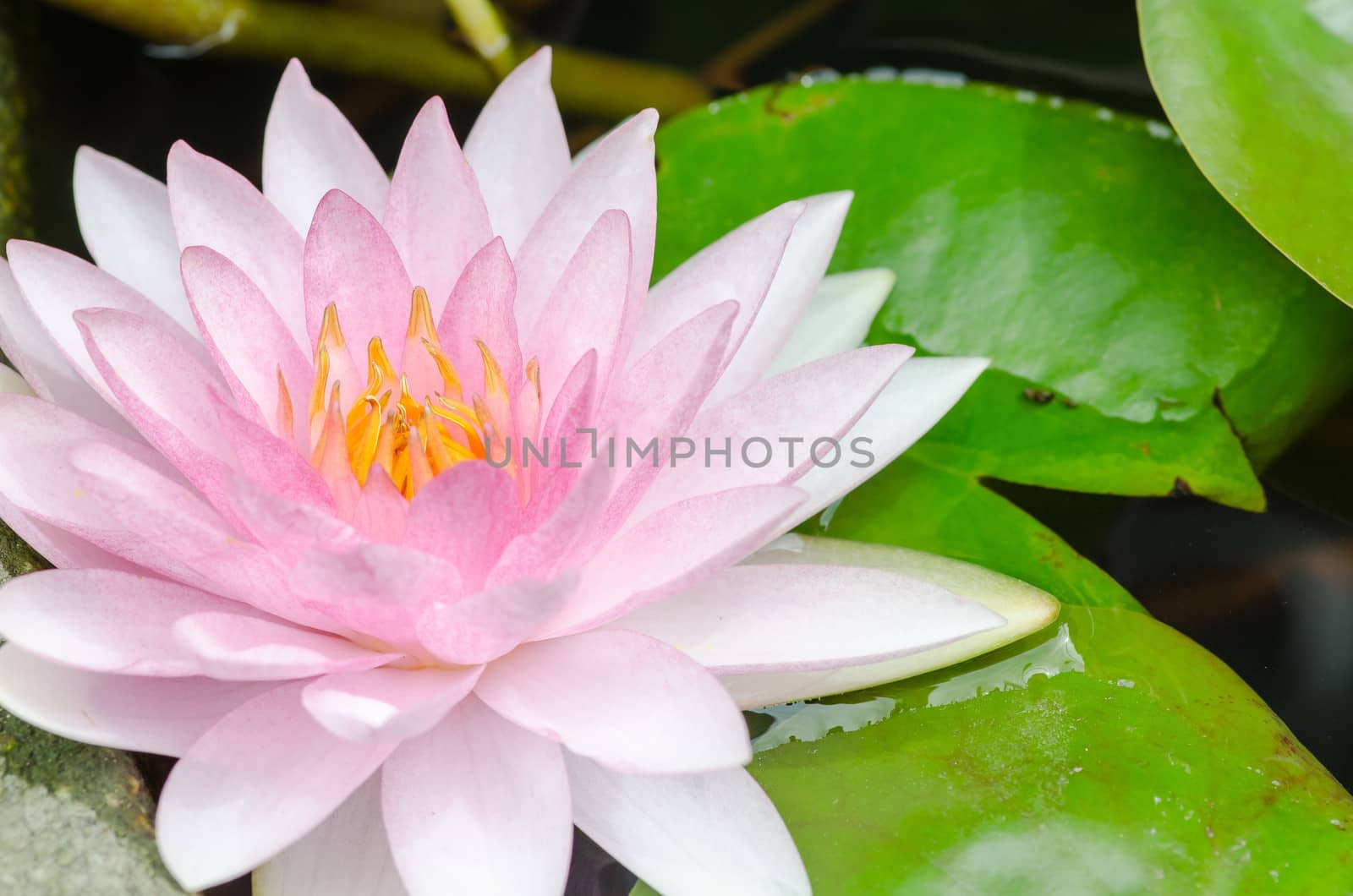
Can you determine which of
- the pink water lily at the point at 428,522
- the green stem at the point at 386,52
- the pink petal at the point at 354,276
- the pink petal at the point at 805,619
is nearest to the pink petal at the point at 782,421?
the pink water lily at the point at 428,522

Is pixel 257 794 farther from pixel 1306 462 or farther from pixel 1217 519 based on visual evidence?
pixel 1306 462

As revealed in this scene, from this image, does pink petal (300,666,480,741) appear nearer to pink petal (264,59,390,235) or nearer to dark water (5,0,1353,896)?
dark water (5,0,1353,896)

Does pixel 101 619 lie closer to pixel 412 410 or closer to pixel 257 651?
pixel 257 651

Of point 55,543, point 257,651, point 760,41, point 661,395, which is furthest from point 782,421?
point 760,41

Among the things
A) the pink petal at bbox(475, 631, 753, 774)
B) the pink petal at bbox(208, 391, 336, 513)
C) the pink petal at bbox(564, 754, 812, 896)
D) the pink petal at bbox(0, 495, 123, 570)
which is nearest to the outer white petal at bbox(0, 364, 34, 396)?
the pink petal at bbox(0, 495, 123, 570)

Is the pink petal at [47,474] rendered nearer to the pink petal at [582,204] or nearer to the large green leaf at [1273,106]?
the pink petal at [582,204]
